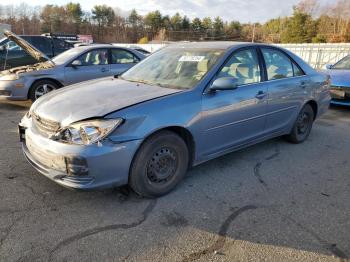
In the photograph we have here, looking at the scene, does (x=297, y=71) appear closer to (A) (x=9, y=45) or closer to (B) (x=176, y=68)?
(B) (x=176, y=68)

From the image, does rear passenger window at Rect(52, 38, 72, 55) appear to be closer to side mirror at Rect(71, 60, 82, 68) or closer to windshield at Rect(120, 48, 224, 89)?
side mirror at Rect(71, 60, 82, 68)

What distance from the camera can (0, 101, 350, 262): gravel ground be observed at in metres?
2.49

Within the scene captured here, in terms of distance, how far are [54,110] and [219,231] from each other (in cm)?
192

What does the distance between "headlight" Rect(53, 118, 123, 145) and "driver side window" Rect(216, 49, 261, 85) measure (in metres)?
1.46

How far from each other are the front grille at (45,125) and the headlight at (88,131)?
0.49ft

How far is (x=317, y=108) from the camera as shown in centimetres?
535

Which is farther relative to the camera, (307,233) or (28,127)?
(28,127)

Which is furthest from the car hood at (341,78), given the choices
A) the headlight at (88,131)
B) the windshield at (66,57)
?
the headlight at (88,131)

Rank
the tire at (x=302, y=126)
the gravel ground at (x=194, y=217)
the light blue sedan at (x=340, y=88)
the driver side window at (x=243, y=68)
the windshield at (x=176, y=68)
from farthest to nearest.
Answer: the light blue sedan at (x=340, y=88), the tire at (x=302, y=126), the driver side window at (x=243, y=68), the windshield at (x=176, y=68), the gravel ground at (x=194, y=217)

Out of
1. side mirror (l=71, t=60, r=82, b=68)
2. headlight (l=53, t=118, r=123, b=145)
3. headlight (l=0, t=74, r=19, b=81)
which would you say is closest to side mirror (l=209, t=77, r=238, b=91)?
headlight (l=53, t=118, r=123, b=145)

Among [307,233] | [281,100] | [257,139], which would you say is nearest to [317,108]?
[281,100]

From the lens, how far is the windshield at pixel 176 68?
12.0 ft

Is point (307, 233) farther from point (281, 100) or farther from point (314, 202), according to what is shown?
point (281, 100)

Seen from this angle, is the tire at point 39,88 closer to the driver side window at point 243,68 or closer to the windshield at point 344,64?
the driver side window at point 243,68
